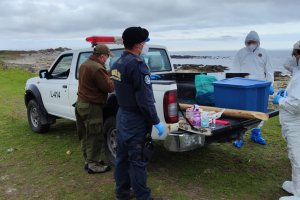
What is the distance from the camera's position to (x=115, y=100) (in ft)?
18.2

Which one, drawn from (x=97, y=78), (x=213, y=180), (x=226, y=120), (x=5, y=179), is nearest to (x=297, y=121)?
(x=226, y=120)

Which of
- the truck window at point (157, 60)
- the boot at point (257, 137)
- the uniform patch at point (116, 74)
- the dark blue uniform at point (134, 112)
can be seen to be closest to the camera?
the dark blue uniform at point (134, 112)

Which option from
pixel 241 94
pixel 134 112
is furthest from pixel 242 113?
pixel 134 112

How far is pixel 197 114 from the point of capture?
4484mm

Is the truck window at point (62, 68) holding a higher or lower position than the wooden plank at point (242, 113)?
higher

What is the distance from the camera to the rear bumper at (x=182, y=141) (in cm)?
445

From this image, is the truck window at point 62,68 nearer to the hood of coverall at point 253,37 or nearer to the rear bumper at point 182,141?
the rear bumper at point 182,141

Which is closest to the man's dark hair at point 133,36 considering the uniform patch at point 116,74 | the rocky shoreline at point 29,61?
the uniform patch at point 116,74

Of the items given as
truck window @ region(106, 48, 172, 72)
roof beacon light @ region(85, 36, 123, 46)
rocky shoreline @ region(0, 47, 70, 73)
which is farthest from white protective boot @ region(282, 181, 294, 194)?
rocky shoreline @ region(0, 47, 70, 73)

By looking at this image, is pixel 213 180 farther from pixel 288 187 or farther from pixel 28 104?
pixel 28 104

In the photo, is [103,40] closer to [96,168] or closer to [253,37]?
[96,168]

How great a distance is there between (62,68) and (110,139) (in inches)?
82.7

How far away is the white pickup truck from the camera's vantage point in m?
4.54

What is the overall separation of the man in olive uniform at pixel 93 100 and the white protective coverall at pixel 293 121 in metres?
2.31
